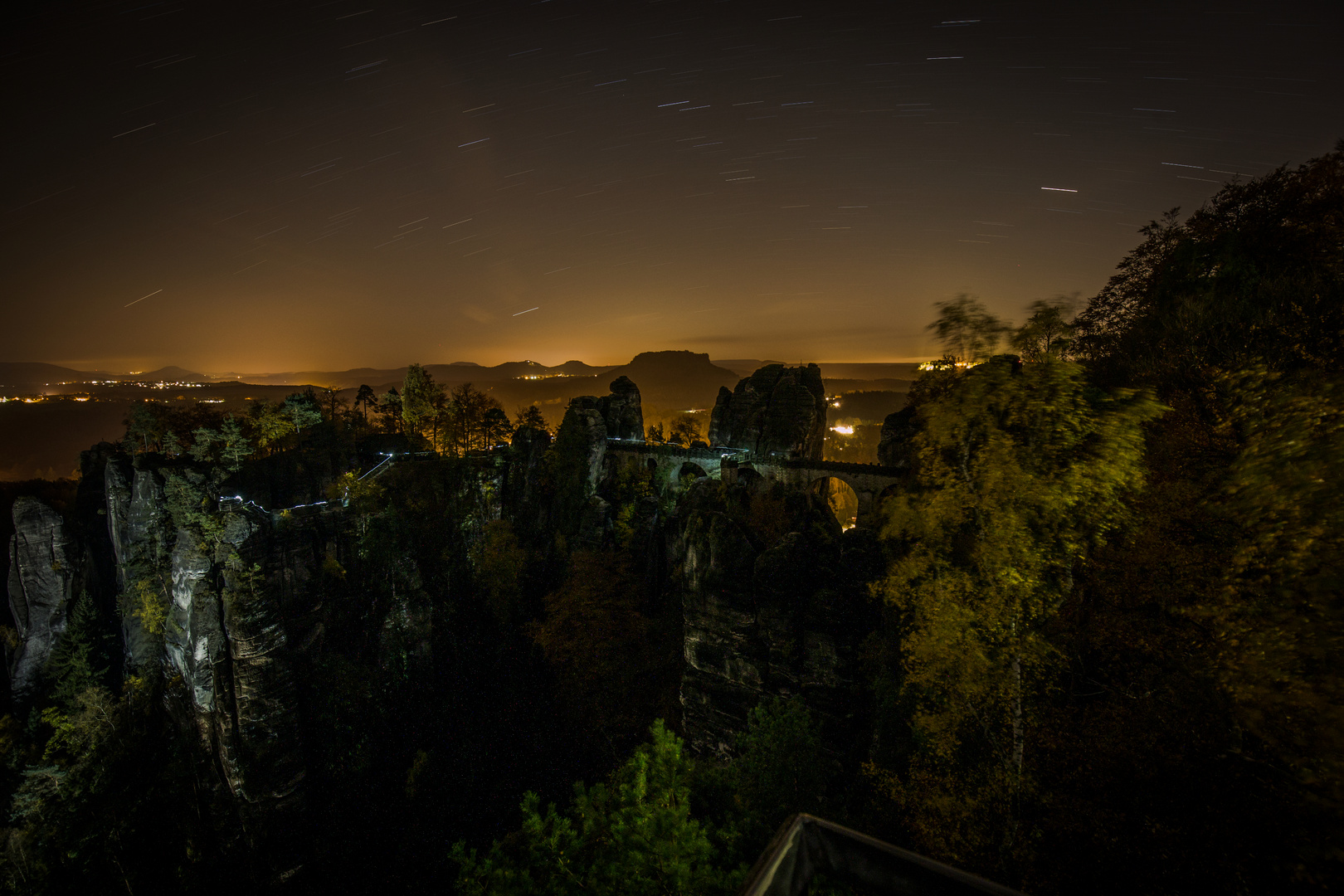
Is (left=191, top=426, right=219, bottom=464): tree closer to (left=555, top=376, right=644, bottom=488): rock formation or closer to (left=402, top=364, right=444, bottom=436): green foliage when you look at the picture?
(left=402, top=364, right=444, bottom=436): green foliage

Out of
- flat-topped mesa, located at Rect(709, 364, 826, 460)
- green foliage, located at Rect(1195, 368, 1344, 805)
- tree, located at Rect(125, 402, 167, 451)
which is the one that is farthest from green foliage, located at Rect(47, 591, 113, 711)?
green foliage, located at Rect(1195, 368, 1344, 805)

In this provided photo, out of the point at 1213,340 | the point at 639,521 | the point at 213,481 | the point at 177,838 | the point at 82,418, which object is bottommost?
the point at 177,838

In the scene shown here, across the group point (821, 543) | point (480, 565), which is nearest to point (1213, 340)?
point (821, 543)

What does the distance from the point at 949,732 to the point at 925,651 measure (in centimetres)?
203

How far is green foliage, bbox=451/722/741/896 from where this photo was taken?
852 cm

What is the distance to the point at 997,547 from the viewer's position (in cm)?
921

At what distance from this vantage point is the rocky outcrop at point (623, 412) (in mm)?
46438

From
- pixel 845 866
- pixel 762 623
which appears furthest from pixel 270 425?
pixel 845 866

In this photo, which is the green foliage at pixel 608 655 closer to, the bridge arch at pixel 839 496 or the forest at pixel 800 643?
the forest at pixel 800 643

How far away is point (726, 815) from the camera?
1134 cm

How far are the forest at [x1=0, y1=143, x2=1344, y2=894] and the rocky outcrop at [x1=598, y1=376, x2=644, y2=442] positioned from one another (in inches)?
231

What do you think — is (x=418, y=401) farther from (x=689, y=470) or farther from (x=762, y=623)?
(x=762, y=623)

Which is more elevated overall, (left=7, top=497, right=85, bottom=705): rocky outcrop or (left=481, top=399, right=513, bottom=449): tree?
(left=481, top=399, right=513, bottom=449): tree

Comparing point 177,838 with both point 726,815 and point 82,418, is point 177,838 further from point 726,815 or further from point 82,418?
point 82,418
